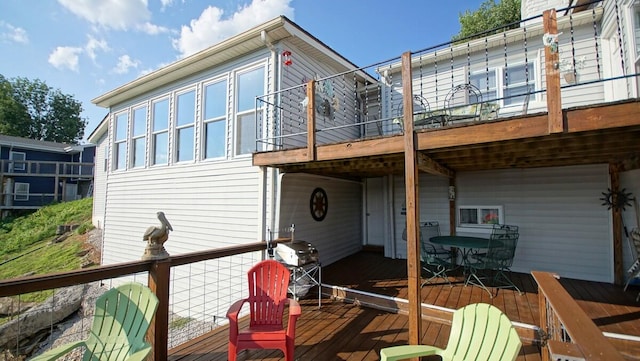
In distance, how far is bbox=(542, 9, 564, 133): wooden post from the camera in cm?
256

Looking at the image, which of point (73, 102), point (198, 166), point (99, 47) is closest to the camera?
point (198, 166)

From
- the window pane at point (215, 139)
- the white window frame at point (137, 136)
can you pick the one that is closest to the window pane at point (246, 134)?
the window pane at point (215, 139)

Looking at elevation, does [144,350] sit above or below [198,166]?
below

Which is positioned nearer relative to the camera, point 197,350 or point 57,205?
point 197,350

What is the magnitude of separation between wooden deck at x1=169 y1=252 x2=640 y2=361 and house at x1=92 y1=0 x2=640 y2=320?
1102 millimetres

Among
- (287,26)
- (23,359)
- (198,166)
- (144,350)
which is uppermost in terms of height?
(287,26)

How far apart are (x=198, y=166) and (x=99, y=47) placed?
1280 cm

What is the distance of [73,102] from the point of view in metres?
29.4

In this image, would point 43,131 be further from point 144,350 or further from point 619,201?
point 619,201

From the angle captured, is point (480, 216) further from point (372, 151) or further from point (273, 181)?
point (273, 181)

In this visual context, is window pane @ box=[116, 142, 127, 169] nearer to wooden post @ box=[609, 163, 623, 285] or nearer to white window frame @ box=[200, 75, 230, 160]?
white window frame @ box=[200, 75, 230, 160]

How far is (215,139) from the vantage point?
6.32m

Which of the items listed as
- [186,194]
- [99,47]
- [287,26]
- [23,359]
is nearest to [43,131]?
[99,47]

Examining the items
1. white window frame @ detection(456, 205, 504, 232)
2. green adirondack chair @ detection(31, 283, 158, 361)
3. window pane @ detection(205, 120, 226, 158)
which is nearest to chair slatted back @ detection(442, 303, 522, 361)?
green adirondack chair @ detection(31, 283, 158, 361)
